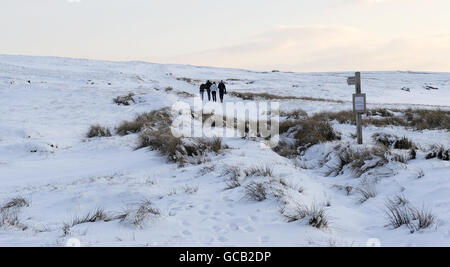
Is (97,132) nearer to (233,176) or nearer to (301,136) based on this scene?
(301,136)

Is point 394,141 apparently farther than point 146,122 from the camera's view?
No

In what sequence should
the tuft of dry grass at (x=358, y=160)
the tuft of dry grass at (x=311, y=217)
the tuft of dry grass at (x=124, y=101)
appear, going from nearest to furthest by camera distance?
the tuft of dry grass at (x=311, y=217) → the tuft of dry grass at (x=358, y=160) → the tuft of dry grass at (x=124, y=101)

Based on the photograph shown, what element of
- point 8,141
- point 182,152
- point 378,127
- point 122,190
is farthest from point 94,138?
point 378,127

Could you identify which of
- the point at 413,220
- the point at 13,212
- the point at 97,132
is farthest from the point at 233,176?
the point at 97,132

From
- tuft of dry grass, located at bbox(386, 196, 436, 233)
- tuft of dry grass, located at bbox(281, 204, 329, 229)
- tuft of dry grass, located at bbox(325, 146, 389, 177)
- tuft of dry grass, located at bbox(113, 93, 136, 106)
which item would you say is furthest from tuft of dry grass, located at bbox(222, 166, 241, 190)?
tuft of dry grass, located at bbox(113, 93, 136, 106)

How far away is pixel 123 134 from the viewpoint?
12.3m

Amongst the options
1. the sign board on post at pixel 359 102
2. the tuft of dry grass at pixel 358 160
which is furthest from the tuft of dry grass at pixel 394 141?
the tuft of dry grass at pixel 358 160

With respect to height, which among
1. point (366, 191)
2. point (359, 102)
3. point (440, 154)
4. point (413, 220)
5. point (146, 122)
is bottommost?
point (366, 191)

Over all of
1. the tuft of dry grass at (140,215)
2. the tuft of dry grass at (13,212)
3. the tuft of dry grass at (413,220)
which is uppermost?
the tuft of dry grass at (413,220)

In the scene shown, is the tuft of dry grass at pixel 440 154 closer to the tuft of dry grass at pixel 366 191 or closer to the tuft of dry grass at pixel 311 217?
the tuft of dry grass at pixel 366 191

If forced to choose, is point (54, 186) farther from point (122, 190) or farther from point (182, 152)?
point (182, 152)

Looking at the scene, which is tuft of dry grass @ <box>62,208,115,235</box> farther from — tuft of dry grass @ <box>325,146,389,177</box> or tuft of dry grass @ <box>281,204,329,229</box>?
tuft of dry grass @ <box>325,146,389,177</box>

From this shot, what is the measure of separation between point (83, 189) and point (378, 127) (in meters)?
10.5
